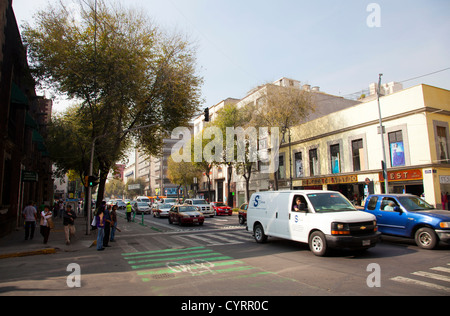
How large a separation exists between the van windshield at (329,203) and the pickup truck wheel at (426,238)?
2.68 metres

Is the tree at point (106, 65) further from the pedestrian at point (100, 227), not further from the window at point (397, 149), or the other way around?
the window at point (397, 149)

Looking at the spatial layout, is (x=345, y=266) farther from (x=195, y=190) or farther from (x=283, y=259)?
(x=195, y=190)

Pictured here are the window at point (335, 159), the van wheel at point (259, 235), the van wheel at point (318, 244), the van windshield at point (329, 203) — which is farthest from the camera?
the window at point (335, 159)

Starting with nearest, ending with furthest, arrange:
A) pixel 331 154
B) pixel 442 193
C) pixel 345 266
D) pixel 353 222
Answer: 1. pixel 345 266
2. pixel 353 222
3. pixel 442 193
4. pixel 331 154

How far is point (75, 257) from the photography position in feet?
33.0

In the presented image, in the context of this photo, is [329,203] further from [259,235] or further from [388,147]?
[388,147]

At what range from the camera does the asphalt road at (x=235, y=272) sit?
564 cm

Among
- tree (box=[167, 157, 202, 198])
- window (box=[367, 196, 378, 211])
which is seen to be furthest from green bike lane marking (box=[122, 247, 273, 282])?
tree (box=[167, 157, 202, 198])

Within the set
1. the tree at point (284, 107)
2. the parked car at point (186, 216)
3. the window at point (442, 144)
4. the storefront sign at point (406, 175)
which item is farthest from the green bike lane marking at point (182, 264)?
the tree at point (284, 107)

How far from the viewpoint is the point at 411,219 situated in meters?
9.95

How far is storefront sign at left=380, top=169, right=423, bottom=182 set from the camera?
20.6m

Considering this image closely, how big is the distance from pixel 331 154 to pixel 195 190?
3749cm

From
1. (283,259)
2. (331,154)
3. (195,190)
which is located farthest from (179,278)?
(195,190)

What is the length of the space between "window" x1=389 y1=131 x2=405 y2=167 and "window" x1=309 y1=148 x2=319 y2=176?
8475 mm
